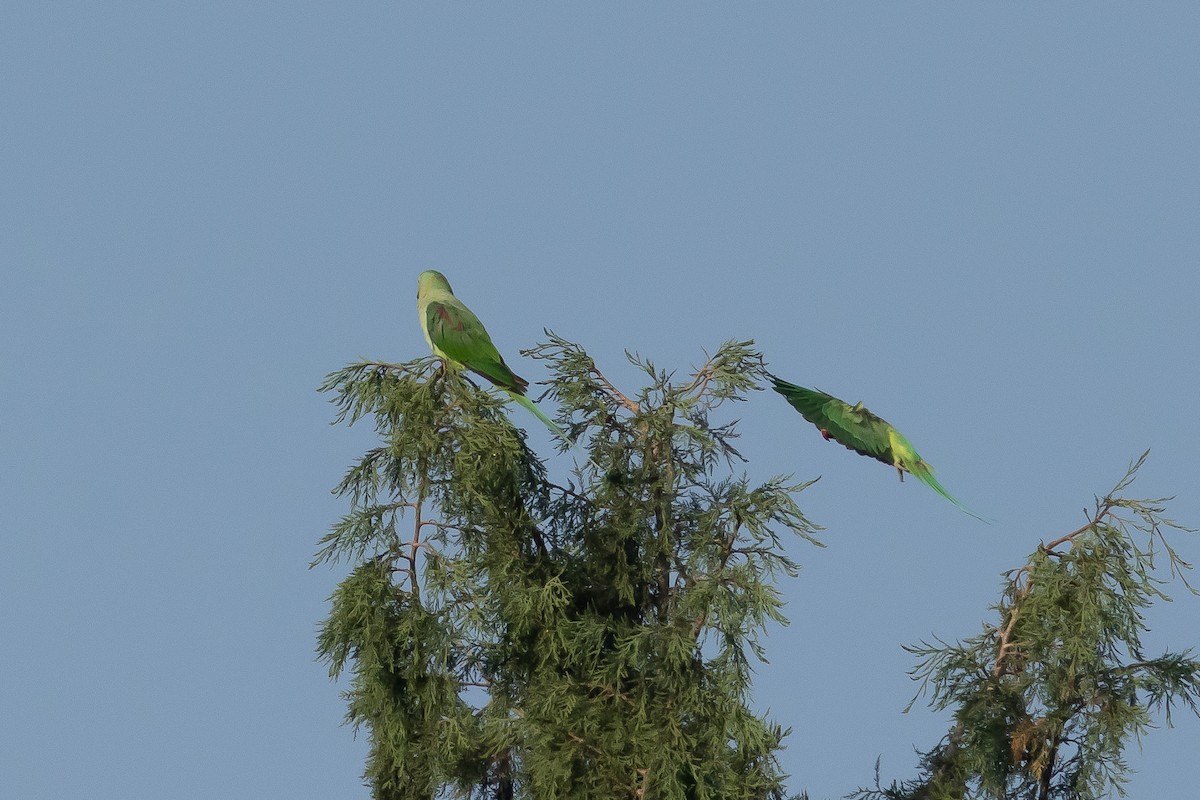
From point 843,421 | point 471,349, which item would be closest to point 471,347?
point 471,349

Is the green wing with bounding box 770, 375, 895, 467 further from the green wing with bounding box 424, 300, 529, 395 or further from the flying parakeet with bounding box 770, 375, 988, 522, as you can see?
the green wing with bounding box 424, 300, 529, 395

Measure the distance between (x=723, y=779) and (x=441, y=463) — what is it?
6.61ft

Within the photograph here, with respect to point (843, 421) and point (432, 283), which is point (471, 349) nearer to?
point (432, 283)

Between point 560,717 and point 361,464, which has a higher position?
point 361,464

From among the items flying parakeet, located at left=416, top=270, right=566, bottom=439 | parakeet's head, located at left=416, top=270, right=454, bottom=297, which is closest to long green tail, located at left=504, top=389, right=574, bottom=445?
flying parakeet, located at left=416, top=270, right=566, bottom=439

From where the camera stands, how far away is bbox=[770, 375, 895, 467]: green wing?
9.31 metres

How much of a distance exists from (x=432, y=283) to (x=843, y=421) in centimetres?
226

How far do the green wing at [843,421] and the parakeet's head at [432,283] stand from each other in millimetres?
1813

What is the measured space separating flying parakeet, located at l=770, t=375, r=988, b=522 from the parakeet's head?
71.3 inches

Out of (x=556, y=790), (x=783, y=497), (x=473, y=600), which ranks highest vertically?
(x=783, y=497)

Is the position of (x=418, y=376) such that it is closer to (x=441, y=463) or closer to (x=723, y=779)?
(x=441, y=463)

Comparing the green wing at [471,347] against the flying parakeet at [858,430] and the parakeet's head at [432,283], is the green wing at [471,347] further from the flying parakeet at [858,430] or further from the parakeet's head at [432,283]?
the flying parakeet at [858,430]

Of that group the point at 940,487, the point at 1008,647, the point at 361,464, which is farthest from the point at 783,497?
the point at 361,464

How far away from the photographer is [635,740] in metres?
8.95
